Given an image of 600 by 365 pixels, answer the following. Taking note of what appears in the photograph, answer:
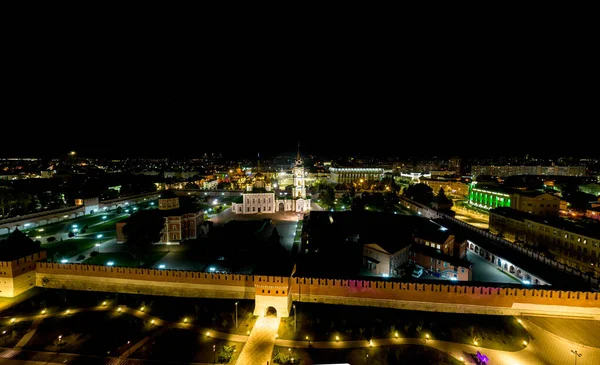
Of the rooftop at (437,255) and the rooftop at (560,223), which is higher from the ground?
the rooftop at (560,223)

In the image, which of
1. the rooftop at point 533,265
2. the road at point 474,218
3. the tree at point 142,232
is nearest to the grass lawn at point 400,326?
the rooftop at point 533,265

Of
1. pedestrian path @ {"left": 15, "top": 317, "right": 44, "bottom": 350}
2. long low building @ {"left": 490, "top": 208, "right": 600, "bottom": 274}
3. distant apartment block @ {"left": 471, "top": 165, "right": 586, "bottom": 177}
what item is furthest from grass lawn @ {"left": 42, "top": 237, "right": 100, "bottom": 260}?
distant apartment block @ {"left": 471, "top": 165, "right": 586, "bottom": 177}

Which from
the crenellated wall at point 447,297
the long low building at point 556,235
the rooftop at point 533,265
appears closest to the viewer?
the crenellated wall at point 447,297

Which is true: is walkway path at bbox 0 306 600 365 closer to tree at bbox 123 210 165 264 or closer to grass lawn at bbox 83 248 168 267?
grass lawn at bbox 83 248 168 267

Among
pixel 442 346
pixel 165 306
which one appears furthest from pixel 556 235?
pixel 165 306

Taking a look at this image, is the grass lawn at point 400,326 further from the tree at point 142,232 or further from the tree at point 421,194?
the tree at point 421,194

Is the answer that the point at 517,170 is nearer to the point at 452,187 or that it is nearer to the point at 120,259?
the point at 452,187

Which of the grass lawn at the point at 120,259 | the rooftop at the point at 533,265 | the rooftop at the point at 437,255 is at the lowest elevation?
the grass lawn at the point at 120,259
